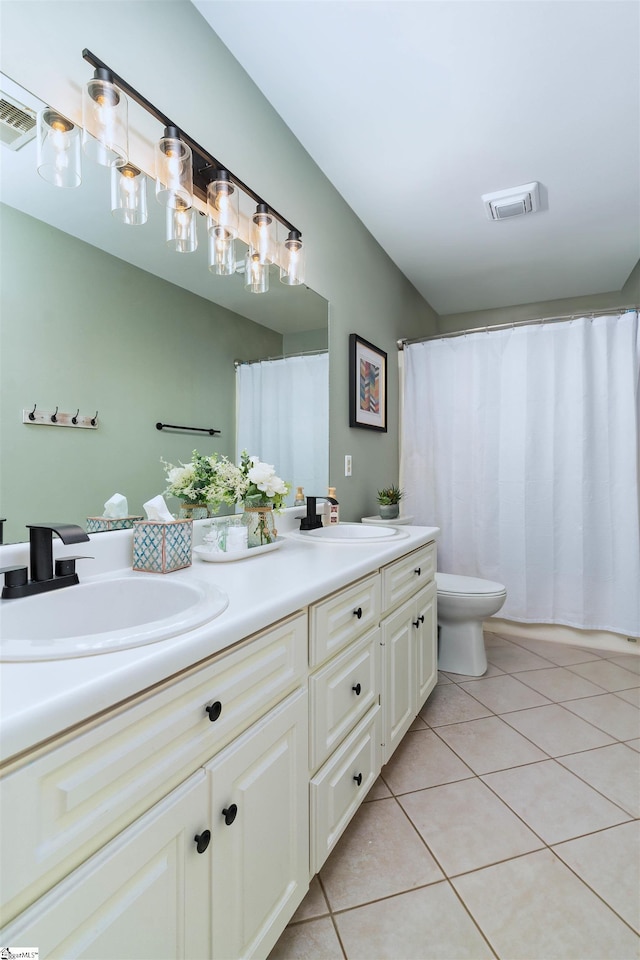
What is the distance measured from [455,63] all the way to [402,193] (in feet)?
2.39

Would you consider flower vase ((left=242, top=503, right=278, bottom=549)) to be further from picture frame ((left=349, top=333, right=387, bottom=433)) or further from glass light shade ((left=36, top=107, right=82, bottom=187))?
picture frame ((left=349, top=333, right=387, bottom=433))

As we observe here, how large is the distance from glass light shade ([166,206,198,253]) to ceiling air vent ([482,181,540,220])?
1690 mm

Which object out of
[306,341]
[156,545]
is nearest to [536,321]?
[306,341]

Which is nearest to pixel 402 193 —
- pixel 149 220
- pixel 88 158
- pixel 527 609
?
pixel 149 220

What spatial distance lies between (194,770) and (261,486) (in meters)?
0.89

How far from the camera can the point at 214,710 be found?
0.76 meters

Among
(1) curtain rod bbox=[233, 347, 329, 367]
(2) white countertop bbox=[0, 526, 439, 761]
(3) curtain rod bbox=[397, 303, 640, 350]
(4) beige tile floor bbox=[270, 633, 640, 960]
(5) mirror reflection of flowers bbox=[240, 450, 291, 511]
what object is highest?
(3) curtain rod bbox=[397, 303, 640, 350]

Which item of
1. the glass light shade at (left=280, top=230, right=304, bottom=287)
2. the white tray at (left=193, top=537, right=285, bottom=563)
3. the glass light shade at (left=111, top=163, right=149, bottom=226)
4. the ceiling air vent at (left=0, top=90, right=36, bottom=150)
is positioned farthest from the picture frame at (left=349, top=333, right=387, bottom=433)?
the ceiling air vent at (left=0, top=90, right=36, bottom=150)

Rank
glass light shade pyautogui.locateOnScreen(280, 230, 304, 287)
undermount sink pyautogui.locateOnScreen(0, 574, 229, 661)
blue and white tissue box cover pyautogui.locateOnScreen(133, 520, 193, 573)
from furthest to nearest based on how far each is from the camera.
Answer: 1. glass light shade pyautogui.locateOnScreen(280, 230, 304, 287)
2. blue and white tissue box cover pyautogui.locateOnScreen(133, 520, 193, 573)
3. undermount sink pyautogui.locateOnScreen(0, 574, 229, 661)

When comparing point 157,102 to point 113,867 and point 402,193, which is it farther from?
point 113,867

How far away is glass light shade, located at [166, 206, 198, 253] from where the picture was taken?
134cm

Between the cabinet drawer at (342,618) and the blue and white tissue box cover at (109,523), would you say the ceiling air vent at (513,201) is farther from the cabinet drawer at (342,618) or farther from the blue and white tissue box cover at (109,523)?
the blue and white tissue box cover at (109,523)

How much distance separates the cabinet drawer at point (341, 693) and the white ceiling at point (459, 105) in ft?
6.41

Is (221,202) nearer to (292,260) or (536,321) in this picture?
(292,260)
